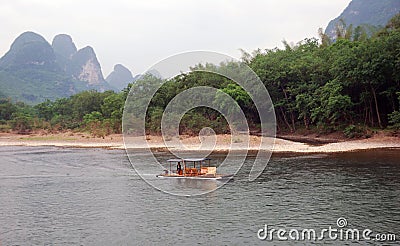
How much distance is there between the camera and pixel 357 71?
1468 inches

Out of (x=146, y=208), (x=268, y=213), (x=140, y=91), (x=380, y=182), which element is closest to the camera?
(x=268, y=213)

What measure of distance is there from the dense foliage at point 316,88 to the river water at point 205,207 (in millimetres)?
14597

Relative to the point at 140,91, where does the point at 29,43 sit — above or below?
above

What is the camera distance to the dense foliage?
123ft

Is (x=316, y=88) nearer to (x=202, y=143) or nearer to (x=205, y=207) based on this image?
(x=202, y=143)

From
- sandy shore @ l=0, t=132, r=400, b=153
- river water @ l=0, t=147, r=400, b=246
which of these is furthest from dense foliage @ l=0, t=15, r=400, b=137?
river water @ l=0, t=147, r=400, b=246

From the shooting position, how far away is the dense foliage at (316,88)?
37344 mm

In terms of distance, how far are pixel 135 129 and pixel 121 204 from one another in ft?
111

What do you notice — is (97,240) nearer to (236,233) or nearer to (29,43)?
(236,233)

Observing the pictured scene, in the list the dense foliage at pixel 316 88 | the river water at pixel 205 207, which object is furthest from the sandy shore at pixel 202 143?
the river water at pixel 205 207

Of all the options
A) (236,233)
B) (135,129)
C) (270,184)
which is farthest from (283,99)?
(236,233)

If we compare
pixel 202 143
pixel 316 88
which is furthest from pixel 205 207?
pixel 316 88

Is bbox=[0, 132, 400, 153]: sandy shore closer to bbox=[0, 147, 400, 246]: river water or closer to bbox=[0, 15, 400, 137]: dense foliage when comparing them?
bbox=[0, 15, 400, 137]: dense foliage

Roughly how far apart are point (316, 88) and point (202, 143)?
46.1 ft
